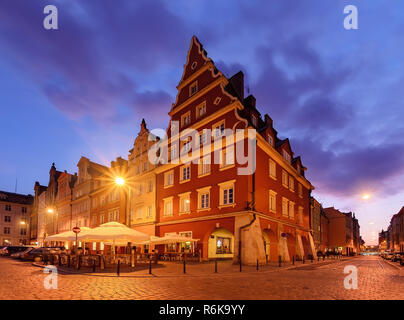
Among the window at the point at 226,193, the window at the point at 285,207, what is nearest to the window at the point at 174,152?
the window at the point at 226,193

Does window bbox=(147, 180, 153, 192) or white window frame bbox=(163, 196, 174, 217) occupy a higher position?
window bbox=(147, 180, 153, 192)

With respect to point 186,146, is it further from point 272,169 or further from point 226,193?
point 272,169

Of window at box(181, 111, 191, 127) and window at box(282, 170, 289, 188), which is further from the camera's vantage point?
window at box(282, 170, 289, 188)

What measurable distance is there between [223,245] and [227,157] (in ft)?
46.6

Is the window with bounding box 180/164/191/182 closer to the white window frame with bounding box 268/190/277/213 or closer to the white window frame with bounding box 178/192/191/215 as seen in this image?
the white window frame with bounding box 178/192/191/215

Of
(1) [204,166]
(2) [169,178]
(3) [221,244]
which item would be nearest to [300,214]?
(3) [221,244]

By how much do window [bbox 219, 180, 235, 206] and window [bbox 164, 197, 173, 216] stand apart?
7975mm

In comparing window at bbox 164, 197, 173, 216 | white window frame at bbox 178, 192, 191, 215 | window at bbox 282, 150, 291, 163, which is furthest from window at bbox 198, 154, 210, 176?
window at bbox 282, 150, 291, 163

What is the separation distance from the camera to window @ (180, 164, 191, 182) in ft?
95.9

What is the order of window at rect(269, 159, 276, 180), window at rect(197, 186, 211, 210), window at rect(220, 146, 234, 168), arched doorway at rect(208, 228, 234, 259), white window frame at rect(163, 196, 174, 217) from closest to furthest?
1. window at rect(220, 146, 234, 168)
2. window at rect(197, 186, 211, 210)
3. window at rect(269, 159, 276, 180)
4. white window frame at rect(163, 196, 174, 217)
5. arched doorway at rect(208, 228, 234, 259)

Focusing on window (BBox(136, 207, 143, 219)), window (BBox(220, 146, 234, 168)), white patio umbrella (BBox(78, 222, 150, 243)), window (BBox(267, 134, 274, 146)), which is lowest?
white patio umbrella (BBox(78, 222, 150, 243))

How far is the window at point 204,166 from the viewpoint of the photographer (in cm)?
2693
